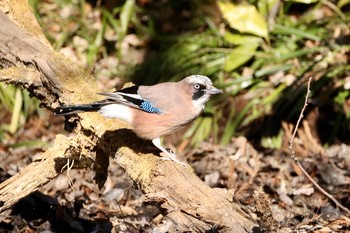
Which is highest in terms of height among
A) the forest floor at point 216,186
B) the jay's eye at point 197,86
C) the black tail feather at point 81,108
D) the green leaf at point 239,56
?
the jay's eye at point 197,86

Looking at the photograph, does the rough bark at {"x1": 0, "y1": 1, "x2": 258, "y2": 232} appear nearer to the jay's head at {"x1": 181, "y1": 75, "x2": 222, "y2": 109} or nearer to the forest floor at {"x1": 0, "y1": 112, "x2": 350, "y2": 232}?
the forest floor at {"x1": 0, "y1": 112, "x2": 350, "y2": 232}

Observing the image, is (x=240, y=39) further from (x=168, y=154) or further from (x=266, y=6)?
(x=168, y=154)

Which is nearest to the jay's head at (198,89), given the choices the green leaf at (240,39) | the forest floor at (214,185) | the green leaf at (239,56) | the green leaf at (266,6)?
the forest floor at (214,185)

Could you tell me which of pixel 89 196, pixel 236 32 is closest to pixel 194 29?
pixel 236 32

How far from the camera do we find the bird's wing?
4484 mm

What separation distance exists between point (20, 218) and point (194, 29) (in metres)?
3.99

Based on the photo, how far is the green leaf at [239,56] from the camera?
777 cm

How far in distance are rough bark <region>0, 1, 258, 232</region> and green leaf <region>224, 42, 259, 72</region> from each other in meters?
3.03

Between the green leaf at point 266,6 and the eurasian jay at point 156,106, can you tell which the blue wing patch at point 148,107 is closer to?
the eurasian jay at point 156,106

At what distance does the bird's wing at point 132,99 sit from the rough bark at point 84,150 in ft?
0.74

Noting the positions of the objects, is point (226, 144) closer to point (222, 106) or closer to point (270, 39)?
point (222, 106)

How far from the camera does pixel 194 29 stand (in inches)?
336

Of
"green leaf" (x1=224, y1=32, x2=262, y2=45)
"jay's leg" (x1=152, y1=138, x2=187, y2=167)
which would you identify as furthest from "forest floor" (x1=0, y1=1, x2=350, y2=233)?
"green leaf" (x1=224, y1=32, x2=262, y2=45)

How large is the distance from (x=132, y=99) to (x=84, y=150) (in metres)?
0.51
